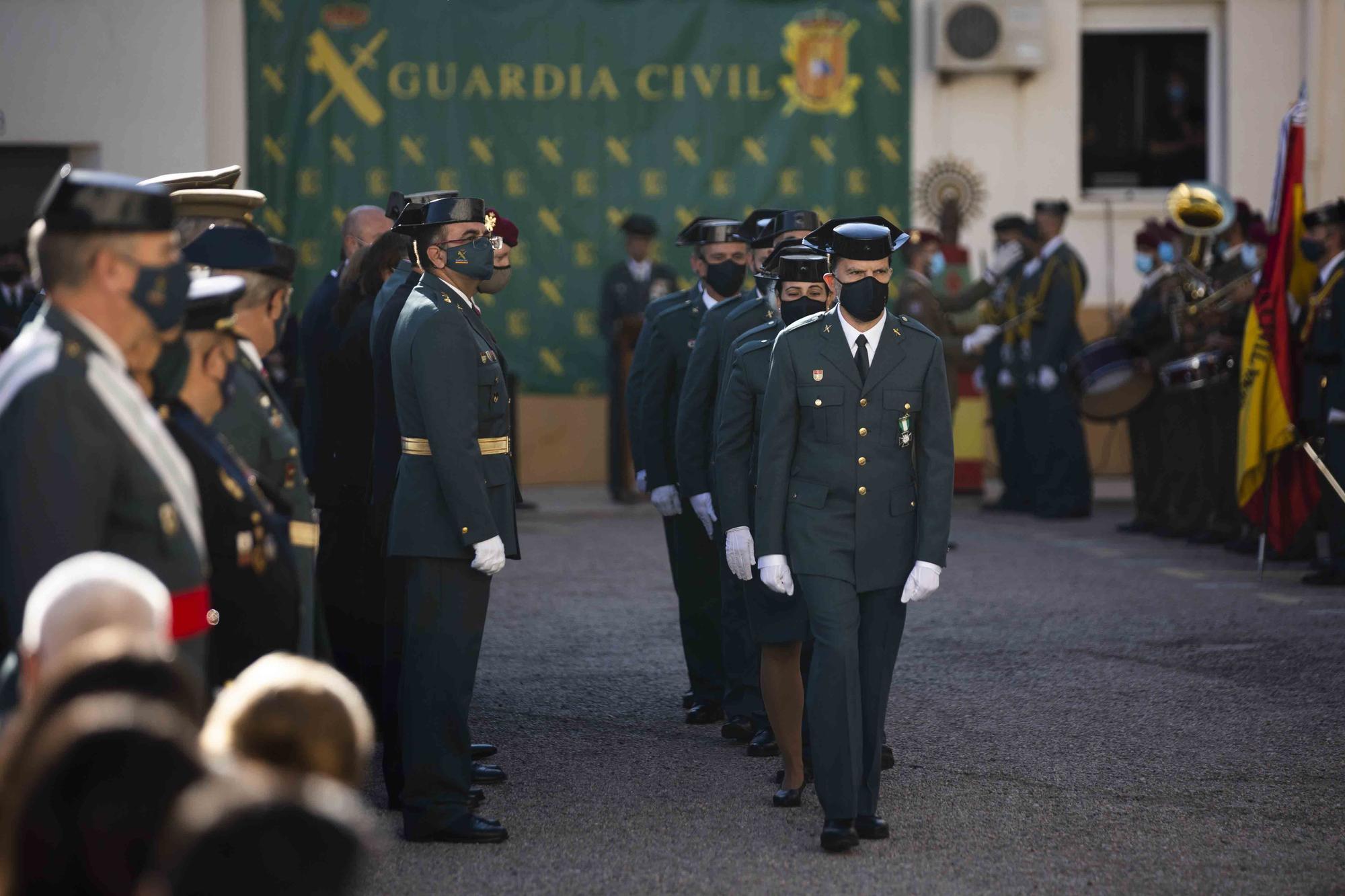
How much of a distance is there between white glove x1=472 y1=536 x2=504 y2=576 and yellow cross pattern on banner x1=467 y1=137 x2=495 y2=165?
11.4 metres

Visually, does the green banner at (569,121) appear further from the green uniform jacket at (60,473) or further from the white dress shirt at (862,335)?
the green uniform jacket at (60,473)

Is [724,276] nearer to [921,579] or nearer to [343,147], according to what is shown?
[921,579]

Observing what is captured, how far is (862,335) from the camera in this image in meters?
5.81

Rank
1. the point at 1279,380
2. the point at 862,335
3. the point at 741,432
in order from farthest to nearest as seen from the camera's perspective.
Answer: the point at 1279,380
the point at 741,432
the point at 862,335

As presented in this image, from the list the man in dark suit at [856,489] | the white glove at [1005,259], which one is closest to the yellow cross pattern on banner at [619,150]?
the white glove at [1005,259]

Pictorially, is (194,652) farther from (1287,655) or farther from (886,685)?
(1287,655)

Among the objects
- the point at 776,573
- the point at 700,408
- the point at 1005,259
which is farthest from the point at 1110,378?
the point at 776,573

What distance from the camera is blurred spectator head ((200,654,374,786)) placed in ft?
8.10

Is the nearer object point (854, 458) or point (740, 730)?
point (854, 458)

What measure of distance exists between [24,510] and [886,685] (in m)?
3.16

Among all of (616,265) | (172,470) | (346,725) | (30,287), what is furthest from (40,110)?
(346,725)

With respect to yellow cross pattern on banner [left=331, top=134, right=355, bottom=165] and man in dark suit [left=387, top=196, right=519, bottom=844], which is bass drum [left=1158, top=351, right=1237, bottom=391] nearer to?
yellow cross pattern on banner [left=331, top=134, right=355, bottom=165]

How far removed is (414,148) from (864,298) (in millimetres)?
11350

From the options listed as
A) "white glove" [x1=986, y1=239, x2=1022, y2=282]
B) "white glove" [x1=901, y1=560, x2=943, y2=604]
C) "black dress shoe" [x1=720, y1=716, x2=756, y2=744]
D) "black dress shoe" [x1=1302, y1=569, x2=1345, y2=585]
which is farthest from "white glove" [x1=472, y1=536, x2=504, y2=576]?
"white glove" [x1=986, y1=239, x2=1022, y2=282]
